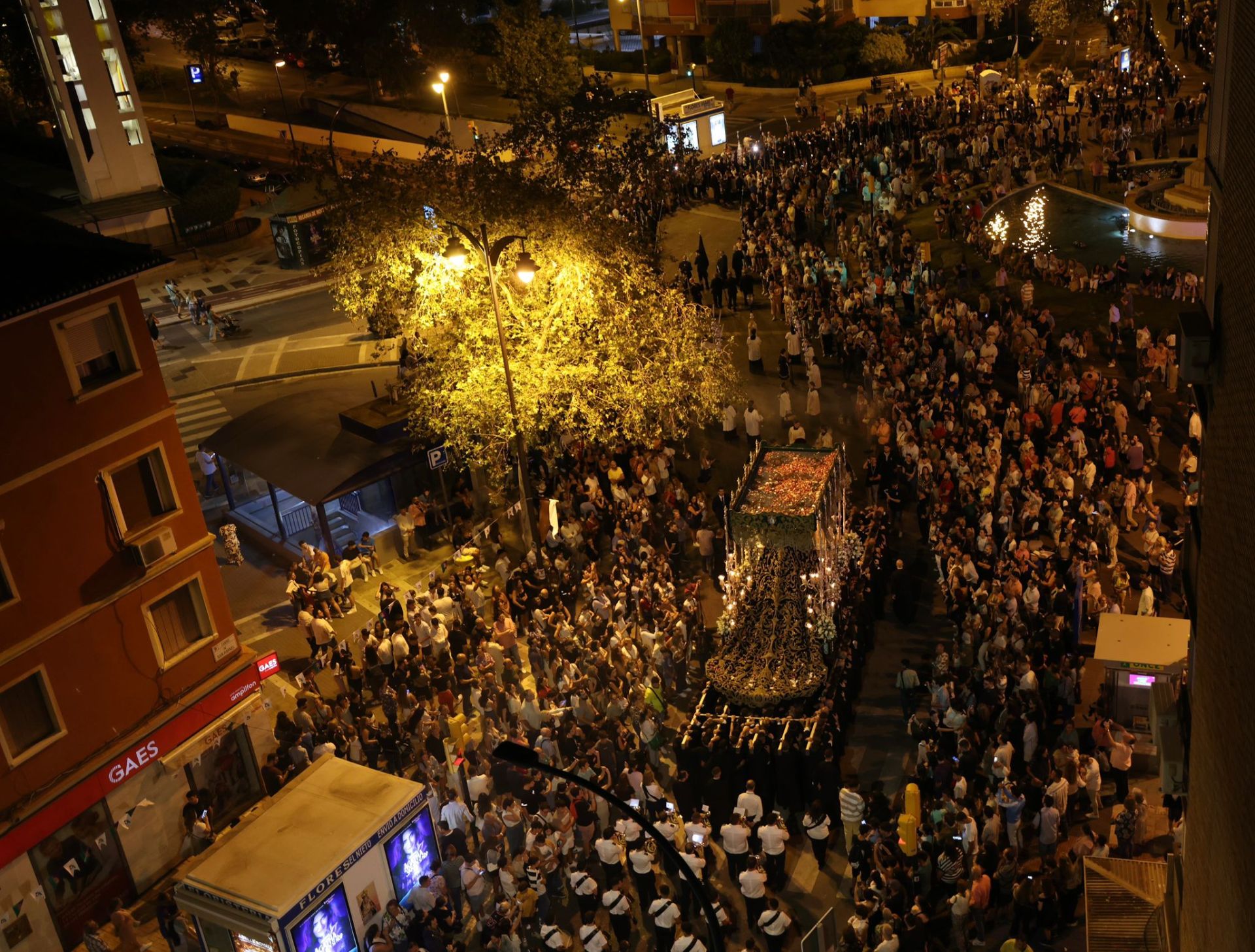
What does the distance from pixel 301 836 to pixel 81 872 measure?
4.87 metres

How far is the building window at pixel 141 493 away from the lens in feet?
72.8

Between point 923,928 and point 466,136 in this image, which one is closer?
point 923,928

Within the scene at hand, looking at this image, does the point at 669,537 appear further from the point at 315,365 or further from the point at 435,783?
the point at 315,365

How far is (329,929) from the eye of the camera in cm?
1880

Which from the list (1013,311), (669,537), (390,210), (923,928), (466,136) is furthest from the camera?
(466,136)

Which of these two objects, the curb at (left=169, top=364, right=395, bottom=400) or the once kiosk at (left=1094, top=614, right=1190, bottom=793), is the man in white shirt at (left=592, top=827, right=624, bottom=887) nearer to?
the once kiosk at (left=1094, top=614, right=1190, bottom=793)

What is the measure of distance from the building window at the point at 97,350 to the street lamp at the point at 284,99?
4948 cm

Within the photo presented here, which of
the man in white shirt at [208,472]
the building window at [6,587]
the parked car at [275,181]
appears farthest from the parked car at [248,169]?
the building window at [6,587]

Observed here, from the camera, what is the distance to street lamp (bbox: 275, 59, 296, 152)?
71.5 metres

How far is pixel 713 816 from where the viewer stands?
67.9 feet

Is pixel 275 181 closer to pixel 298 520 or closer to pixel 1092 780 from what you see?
pixel 298 520

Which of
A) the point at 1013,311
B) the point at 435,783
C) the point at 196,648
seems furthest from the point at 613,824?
the point at 1013,311

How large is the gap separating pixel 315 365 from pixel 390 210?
45.6 ft

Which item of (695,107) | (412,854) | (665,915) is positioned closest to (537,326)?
(412,854)
